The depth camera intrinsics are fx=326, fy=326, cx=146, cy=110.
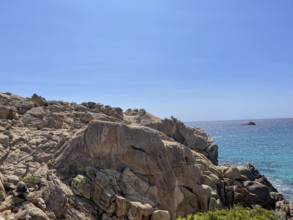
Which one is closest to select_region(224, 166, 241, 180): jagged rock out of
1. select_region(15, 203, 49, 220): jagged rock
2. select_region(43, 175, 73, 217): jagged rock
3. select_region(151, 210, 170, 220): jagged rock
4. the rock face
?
the rock face

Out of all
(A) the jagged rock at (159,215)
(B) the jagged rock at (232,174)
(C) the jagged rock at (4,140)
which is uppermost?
(C) the jagged rock at (4,140)

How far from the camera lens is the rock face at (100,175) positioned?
18.5m

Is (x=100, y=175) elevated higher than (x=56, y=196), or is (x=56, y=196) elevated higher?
(x=100, y=175)

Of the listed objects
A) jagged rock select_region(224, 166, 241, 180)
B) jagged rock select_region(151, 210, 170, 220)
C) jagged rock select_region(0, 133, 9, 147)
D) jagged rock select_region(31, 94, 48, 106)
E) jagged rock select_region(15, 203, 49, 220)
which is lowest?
jagged rock select_region(151, 210, 170, 220)

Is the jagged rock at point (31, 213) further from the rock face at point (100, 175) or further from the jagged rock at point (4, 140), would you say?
the jagged rock at point (4, 140)

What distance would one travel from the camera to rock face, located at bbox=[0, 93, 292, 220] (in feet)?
60.5

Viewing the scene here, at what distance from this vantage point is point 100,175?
20672mm

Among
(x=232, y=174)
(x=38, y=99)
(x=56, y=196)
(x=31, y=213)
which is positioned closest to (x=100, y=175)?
(x=56, y=196)

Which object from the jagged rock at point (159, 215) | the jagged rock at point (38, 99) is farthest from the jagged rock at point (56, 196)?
the jagged rock at point (38, 99)

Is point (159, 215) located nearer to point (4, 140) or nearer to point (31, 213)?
point (31, 213)

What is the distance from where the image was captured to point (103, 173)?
21031mm

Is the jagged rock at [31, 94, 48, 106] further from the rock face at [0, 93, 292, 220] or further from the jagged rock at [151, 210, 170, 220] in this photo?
the jagged rock at [151, 210, 170, 220]

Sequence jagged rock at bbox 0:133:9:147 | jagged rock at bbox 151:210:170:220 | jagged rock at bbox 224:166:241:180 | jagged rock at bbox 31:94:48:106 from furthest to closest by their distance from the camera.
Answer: jagged rock at bbox 31:94:48:106, jagged rock at bbox 224:166:241:180, jagged rock at bbox 0:133:9:147, jagged rock at bbox 151:210:170:220

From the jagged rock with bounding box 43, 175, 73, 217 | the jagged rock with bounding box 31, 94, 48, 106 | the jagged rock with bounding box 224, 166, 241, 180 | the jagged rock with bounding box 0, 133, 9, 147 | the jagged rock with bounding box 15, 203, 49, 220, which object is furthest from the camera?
the jagged rock with bounding box 31, 94, 48, 106
